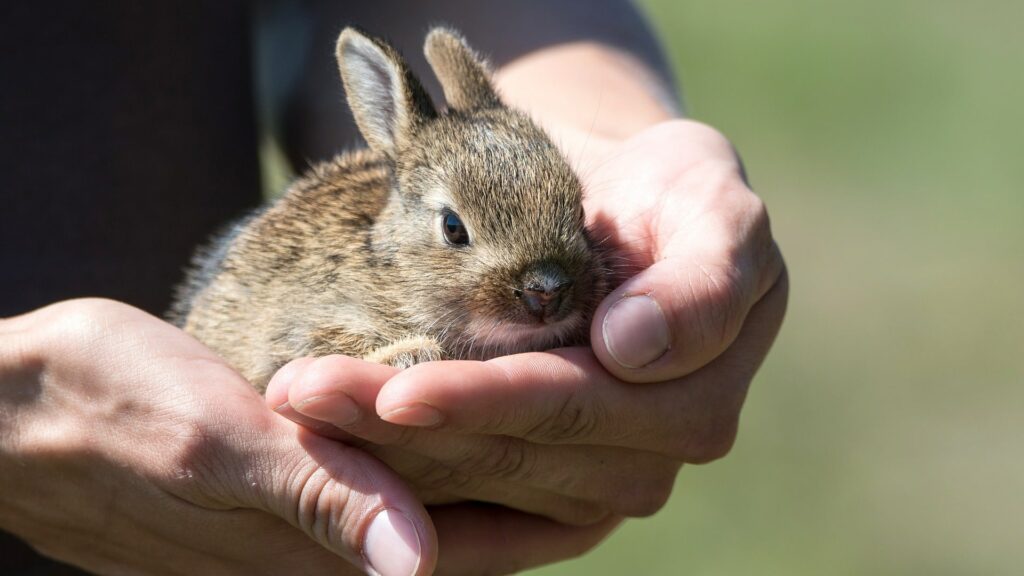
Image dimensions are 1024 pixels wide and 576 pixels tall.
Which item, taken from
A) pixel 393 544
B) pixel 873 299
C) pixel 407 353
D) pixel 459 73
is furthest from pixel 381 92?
pixel 873 299

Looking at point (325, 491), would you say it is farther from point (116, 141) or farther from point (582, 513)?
point (116, 141)

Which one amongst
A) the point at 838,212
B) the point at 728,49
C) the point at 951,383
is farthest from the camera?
the point at 728,49

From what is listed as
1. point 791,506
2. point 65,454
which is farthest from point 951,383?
point 65,454

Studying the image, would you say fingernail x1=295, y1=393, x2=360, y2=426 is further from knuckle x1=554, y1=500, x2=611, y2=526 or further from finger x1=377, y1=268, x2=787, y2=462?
knuckle x1=554, y1=500, x2=611, y2=526

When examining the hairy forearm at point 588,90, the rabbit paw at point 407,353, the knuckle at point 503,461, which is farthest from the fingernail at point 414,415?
the hairy forearm at point 588,90

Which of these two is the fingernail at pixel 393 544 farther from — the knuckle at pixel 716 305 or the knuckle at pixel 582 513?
the knuckle at pixel 716 305

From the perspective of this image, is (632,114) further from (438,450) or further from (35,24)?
(35,24)

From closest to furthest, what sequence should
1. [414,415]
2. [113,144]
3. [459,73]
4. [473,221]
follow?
[414,415] < [473,221] < [459,73] < [113,144]
